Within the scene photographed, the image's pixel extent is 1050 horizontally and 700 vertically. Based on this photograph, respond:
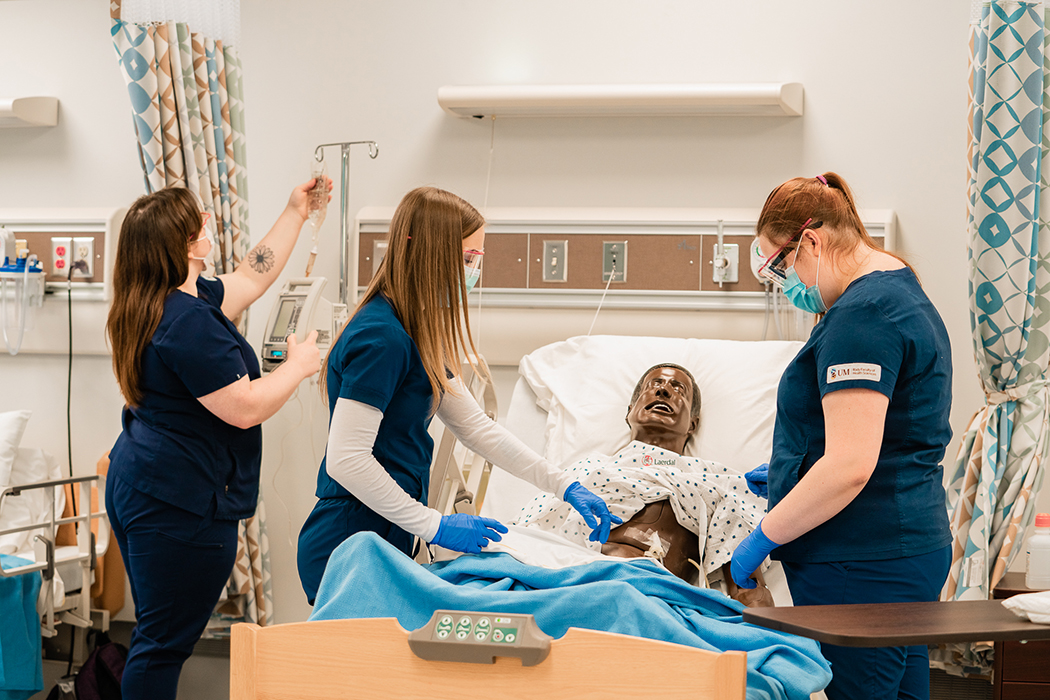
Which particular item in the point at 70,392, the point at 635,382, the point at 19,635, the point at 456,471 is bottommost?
the point at 19,635

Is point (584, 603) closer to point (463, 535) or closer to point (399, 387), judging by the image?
point (463, 535)

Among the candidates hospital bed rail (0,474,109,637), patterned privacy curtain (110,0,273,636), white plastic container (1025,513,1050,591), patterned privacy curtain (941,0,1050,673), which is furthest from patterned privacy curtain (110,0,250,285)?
white plastic container (1025,513,1050,591)

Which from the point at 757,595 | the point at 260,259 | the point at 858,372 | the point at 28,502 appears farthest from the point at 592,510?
the point at 28,502

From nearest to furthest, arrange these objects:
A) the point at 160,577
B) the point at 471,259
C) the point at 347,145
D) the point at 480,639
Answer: the point at 480,639 < the point at 471,259 < the point at 160,577 < the point at 347,145

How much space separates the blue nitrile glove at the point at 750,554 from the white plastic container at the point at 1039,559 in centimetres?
112

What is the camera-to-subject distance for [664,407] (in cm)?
273

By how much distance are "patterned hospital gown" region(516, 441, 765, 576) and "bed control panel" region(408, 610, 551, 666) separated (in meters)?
1.07

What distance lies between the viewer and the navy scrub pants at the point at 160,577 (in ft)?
7.29

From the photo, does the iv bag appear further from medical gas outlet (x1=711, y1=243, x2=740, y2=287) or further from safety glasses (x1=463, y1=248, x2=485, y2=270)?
medical gas outlet (x1=711, y1=243, x2=740, y2=287)

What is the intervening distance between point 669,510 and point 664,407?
0.42 metres

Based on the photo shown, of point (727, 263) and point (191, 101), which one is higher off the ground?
point (191, 101)

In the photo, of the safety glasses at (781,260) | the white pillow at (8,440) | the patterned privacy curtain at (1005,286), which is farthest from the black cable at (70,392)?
the patterned privacy curtain at (1005,286)

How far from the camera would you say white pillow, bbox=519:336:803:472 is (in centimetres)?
278

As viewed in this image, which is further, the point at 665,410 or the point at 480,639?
the point at 665,410
